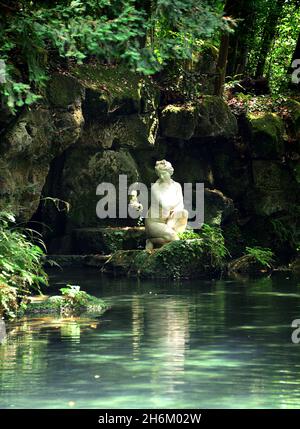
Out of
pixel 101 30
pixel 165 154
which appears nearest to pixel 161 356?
pixel 101 30

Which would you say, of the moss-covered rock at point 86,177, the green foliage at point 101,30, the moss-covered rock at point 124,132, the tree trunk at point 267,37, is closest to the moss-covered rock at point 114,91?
the moss-covered rock at point 124,132

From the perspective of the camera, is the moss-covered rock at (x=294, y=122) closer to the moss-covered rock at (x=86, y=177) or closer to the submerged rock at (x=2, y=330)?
the moss-covered rock at (x=86, y=177)

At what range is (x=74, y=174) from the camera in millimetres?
24453

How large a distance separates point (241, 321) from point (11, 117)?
21.7 feet

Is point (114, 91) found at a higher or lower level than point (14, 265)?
higher

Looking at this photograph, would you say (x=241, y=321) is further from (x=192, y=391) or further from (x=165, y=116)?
(x=165, y=116)

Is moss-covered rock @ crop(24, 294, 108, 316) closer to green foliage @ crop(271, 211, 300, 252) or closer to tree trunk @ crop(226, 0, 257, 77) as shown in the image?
green foliage @ crop(271, 211, 300, 252)

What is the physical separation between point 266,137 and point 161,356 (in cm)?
1445

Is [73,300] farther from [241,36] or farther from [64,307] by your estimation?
[241,36]

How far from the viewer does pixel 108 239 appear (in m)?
23.6

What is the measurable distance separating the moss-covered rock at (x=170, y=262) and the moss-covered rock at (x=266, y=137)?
4.41 m

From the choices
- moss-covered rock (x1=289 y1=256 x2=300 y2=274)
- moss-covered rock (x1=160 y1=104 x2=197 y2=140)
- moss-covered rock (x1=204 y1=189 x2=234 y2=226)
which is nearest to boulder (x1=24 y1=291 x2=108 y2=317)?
moss-covered rock (x1=289 y1=256 x2=300 y2=274)

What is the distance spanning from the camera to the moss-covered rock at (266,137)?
83.8 feet
